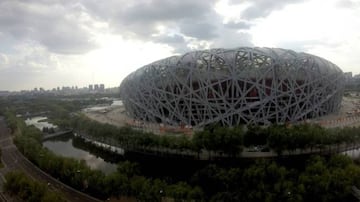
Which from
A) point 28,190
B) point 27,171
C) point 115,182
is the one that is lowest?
point 27,171

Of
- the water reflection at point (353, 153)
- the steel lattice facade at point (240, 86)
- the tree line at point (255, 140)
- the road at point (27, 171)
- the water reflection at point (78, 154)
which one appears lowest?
the water reflection at point (78, 154)

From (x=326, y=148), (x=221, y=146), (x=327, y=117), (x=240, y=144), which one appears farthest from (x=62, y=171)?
(x=327, y=117)

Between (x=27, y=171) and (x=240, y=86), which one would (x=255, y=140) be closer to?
(x=240, y=86)

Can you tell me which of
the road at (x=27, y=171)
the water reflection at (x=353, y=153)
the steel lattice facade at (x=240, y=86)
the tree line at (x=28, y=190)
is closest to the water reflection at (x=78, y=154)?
the road at (x=27, y=171)

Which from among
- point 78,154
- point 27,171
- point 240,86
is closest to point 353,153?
point 240,86

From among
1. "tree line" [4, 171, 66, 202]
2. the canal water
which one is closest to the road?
"tree line" [4, 171, 66, 202]

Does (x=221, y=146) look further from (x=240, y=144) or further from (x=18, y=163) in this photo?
(x=18, y=163)

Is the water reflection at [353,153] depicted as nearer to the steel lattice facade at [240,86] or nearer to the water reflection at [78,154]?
the steel lattice facade at [240,86]
